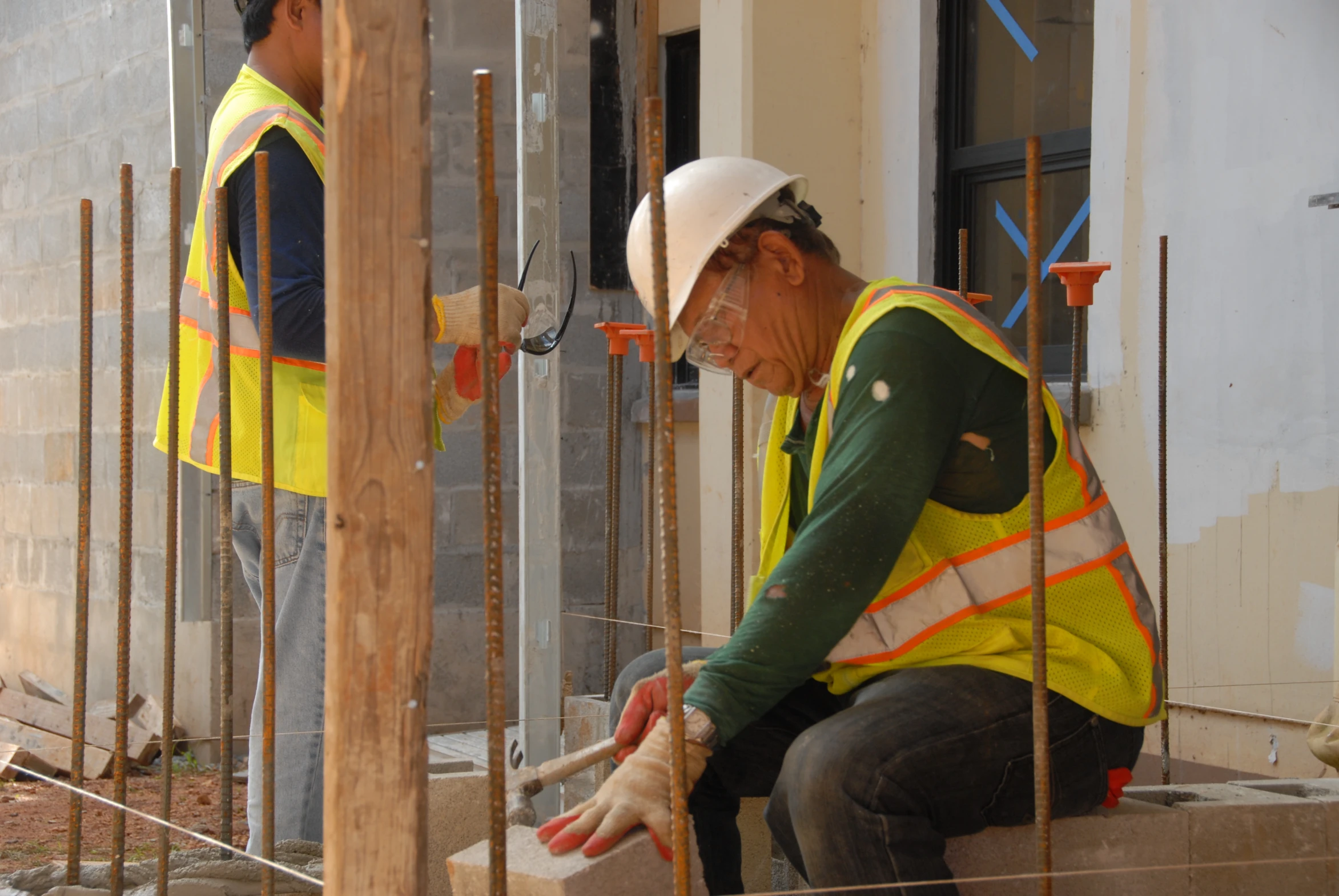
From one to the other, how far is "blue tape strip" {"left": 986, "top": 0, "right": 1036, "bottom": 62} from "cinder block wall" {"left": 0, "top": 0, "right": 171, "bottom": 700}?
335cm

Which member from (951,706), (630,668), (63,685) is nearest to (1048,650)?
(951,706)

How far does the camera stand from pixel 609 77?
6156 millimetres

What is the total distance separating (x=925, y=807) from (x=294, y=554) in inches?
56.9

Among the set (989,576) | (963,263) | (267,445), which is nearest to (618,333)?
(963,263)

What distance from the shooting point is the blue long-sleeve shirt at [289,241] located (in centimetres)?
256

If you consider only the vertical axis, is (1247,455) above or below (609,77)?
below

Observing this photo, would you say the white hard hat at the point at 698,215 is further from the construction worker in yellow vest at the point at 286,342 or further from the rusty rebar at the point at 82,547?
the rusty rebar at the point at 82,547

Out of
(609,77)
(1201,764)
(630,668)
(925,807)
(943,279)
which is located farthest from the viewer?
(609,77)

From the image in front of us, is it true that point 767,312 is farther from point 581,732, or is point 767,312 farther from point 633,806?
point 581,732

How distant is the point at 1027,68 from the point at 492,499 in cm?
383

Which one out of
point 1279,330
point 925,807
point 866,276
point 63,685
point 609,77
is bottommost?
point 63,685

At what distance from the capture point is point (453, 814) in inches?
110

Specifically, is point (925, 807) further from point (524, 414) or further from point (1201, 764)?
point (1201, 764)

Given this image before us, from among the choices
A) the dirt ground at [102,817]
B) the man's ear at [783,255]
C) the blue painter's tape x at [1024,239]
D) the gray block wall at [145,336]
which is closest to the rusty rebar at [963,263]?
the man's ear at [783,255]
